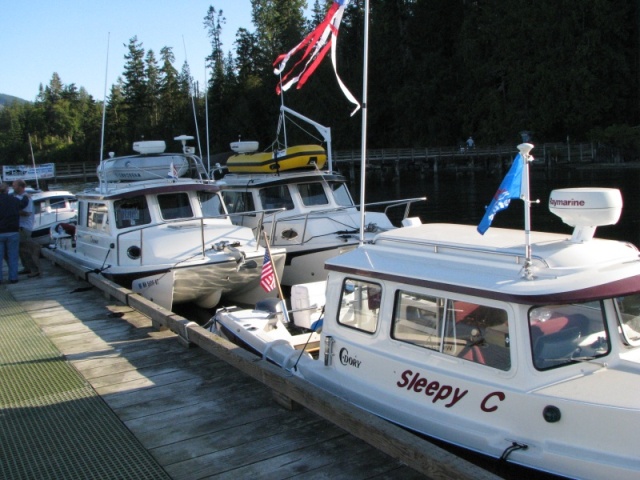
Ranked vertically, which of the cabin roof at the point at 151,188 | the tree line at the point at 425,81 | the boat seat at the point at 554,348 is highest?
the tree line at the point at 425,81

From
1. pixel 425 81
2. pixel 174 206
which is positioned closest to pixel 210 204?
pixel 174 206

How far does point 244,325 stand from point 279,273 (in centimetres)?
436

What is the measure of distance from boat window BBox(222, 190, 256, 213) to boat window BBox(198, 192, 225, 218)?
2.14 meters

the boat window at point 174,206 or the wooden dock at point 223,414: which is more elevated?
the boat window at point 174,206

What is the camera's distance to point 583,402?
4.36 m

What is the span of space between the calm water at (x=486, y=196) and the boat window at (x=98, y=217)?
7.63 ft

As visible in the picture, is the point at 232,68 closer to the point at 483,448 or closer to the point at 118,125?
the point at 118,125

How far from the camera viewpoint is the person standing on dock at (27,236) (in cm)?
1255

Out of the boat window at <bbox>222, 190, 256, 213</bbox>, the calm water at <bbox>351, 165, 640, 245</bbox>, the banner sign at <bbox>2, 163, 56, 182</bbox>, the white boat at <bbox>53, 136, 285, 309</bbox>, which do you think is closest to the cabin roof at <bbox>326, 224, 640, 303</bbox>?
the white boat at <bbox>53, 136, 285, 309</bbox>

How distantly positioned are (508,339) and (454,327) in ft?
1.63

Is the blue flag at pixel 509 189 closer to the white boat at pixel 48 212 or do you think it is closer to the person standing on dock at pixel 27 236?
the person standing on dock at pixel 27 236

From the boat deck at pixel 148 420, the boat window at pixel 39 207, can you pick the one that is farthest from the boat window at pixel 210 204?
the boat window at pixel 39 207

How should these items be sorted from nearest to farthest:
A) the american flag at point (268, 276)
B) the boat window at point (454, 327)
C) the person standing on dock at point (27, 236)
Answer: the boat window at point (454, 327) < the american flag at point (268, 276) < the person standing on dock at point (27, 236)

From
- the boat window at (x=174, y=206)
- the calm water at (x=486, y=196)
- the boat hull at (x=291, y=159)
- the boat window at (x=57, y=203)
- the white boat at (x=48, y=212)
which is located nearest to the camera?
the boat window at (x=174, y=206)
